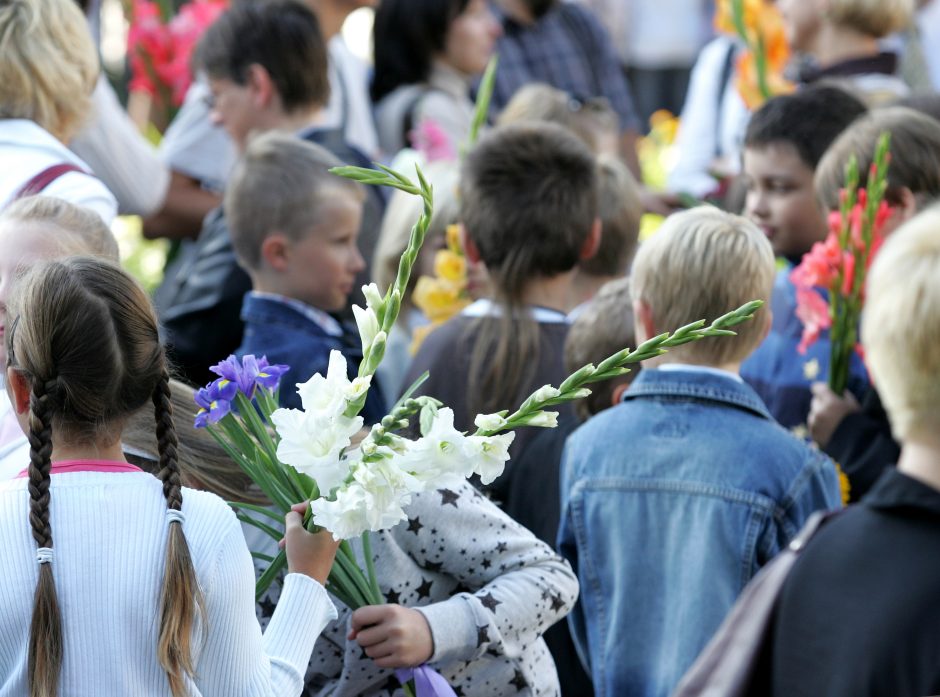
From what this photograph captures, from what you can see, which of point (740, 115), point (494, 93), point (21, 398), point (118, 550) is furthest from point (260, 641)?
point (494, 93)

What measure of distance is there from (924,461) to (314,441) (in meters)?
0.78

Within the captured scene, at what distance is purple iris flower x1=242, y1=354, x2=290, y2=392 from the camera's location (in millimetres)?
2025

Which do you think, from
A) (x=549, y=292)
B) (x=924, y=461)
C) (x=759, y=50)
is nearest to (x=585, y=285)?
(x=549, y=292)

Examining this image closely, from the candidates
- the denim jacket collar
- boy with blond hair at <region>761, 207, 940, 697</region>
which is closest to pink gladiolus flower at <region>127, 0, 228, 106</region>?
the denim jacket collar

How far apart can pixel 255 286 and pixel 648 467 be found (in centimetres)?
129

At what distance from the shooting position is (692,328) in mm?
1960

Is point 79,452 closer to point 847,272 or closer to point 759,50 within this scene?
point 847,272

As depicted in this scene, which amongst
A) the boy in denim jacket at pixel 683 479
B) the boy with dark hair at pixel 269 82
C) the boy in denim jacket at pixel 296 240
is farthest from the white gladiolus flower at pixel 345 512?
the boy with dark hair at pixel 269 82

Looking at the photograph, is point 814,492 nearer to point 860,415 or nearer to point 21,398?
point 860,415

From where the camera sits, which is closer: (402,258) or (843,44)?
(402,258)

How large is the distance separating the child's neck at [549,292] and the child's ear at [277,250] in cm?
64

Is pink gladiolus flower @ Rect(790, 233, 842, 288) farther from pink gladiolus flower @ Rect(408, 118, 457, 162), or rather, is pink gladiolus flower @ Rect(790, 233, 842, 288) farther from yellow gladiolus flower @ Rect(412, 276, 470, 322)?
pink gladiolus flower @ Rect(408, 118, 457, 162)

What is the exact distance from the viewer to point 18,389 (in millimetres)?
1953

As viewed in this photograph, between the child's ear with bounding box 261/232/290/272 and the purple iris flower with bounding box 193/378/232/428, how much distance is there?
1.51m
